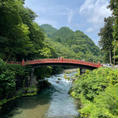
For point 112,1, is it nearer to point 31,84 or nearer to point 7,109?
point 31,84

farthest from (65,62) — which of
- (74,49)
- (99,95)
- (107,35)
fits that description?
(74,49)

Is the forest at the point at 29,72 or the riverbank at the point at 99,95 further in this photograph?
the forest at the point at 29,72

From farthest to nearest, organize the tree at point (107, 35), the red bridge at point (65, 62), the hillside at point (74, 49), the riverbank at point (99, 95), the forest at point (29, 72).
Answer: the hillside at point (74, 49) < the tree at point (107, 35) < the red bridge at point (65, 62) < the forest at point (29, 72) < the riverbank at point (99, 95)

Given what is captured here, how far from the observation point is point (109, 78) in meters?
16.3

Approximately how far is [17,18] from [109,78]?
71.0 ft

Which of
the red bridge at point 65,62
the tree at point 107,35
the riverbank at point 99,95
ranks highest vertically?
the tree at point 107,35

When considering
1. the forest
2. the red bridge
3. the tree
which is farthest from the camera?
the tree

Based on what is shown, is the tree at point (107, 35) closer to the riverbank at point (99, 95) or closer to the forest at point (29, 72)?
the forest at point (29, 72)

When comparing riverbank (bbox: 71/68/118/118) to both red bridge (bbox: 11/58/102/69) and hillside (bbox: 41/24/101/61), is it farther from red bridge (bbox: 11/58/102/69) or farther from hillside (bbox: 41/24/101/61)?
hillside (bbox: 41/24/101/61)

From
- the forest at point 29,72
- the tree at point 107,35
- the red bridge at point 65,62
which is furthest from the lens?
the tree at point 107,35

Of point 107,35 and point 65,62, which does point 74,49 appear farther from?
point 65,62

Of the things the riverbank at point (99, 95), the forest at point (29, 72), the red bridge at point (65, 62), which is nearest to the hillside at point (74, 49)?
the forest at point (29, 72)

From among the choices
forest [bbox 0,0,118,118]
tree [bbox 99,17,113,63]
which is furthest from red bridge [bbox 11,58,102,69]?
tree [bbox 99,17,113,63]

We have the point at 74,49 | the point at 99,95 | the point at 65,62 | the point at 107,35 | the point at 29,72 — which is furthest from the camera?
the point at 74,49
